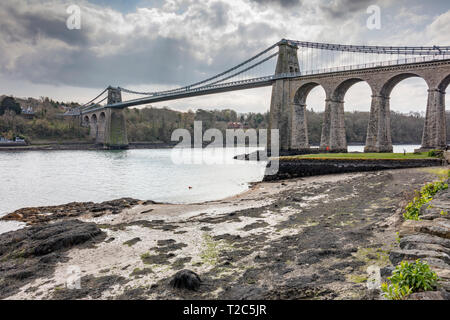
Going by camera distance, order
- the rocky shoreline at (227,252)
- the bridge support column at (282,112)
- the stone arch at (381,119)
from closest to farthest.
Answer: the rocky shoreline at (227,252)
the stone arch at (381,119)
the bridge support column at (282,112)

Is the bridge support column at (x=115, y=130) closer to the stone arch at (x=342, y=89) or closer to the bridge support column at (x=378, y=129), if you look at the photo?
the stone arch at (x=342, y=89)

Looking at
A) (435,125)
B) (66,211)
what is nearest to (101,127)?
(66,211)

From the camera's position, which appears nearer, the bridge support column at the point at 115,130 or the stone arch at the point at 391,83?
the stone arch at the point at 391,83

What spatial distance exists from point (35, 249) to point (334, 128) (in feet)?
121

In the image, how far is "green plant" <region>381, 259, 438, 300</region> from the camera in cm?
294

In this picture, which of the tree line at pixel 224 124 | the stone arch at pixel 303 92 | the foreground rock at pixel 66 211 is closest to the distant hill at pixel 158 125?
the tree line at pixel 224 124

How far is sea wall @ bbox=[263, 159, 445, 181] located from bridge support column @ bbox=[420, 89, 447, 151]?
33.8 ft

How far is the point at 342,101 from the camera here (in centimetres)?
4047

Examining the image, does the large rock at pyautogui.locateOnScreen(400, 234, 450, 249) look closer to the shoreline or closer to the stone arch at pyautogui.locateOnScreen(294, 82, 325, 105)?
the stone arch at pyautogui.locateOnScreen(294, 82, 325, 105)

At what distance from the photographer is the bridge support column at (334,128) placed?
3888 cm

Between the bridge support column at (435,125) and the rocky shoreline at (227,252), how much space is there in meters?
20.0

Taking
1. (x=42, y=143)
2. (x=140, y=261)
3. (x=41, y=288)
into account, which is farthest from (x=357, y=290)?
(x=42, y=143)

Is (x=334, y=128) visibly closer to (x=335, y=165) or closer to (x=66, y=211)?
(x=335, y=165)
